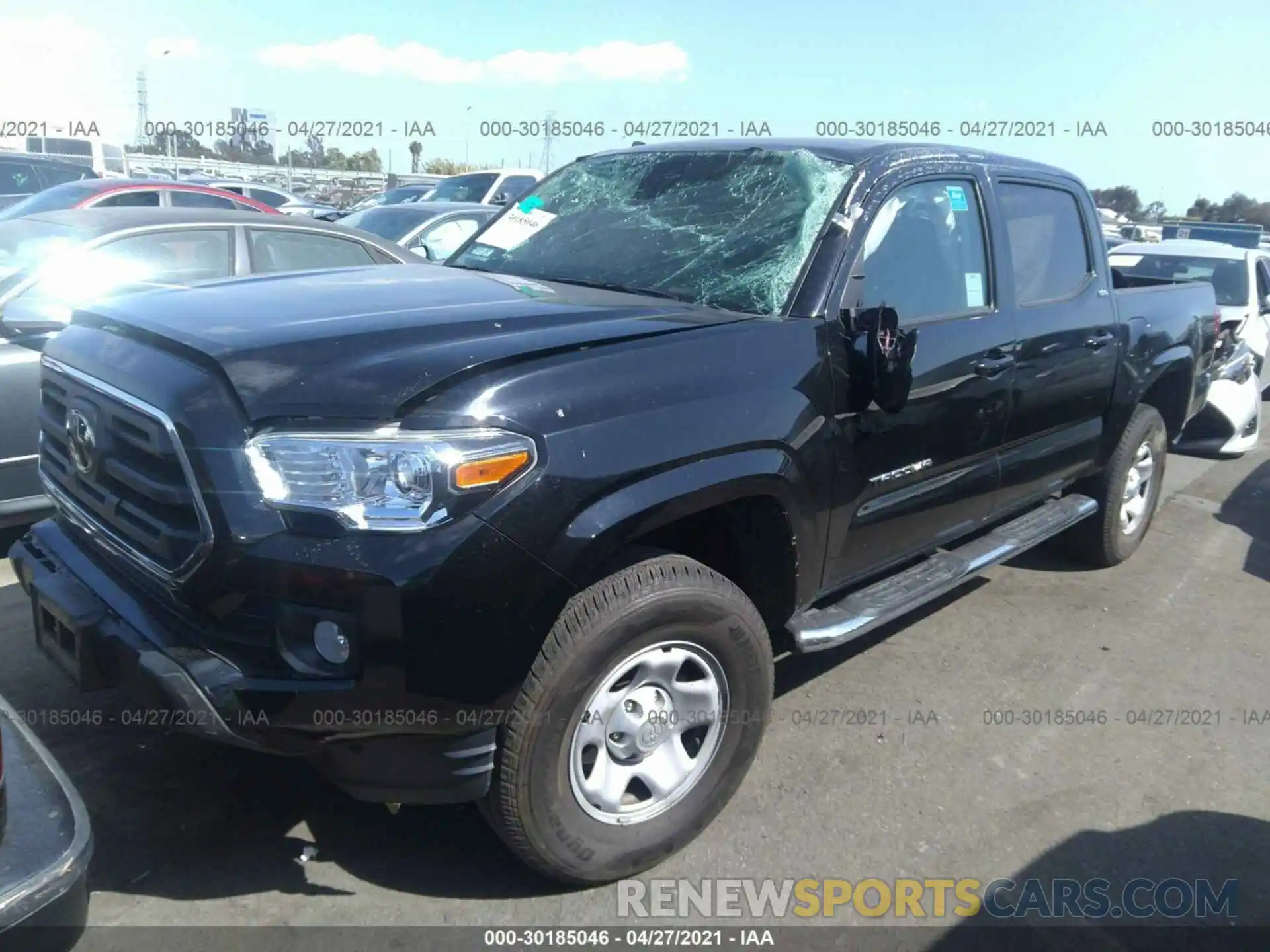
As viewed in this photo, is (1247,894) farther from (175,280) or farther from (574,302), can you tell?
(175,280)

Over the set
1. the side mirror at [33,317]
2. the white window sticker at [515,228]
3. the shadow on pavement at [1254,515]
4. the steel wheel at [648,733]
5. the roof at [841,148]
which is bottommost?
the shadow on pavement at [1254,515]

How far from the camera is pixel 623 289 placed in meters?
3.40

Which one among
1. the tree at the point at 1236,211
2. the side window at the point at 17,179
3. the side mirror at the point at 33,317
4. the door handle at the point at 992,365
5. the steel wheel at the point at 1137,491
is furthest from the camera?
the tree at the point at 1236,211

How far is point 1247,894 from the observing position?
2.96m

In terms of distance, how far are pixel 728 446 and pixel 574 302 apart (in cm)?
70

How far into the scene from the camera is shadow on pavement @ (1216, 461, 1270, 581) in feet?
19.2

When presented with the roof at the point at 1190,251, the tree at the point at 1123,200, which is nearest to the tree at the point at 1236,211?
the tree at the point at 1123,200

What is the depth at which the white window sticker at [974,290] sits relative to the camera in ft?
12.5

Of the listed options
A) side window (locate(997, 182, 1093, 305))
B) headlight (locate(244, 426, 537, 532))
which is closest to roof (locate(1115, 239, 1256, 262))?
side window (locate(997, 182, 1093, 305))

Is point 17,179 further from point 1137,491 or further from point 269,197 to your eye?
point 1137,491

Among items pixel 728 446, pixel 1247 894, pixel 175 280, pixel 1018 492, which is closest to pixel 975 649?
pixel 1018 492

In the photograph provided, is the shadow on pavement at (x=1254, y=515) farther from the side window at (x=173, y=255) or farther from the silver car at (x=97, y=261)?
the side window at (x=173, y=255)

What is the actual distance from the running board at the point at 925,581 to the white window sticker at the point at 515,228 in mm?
1825

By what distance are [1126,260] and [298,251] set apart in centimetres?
792
